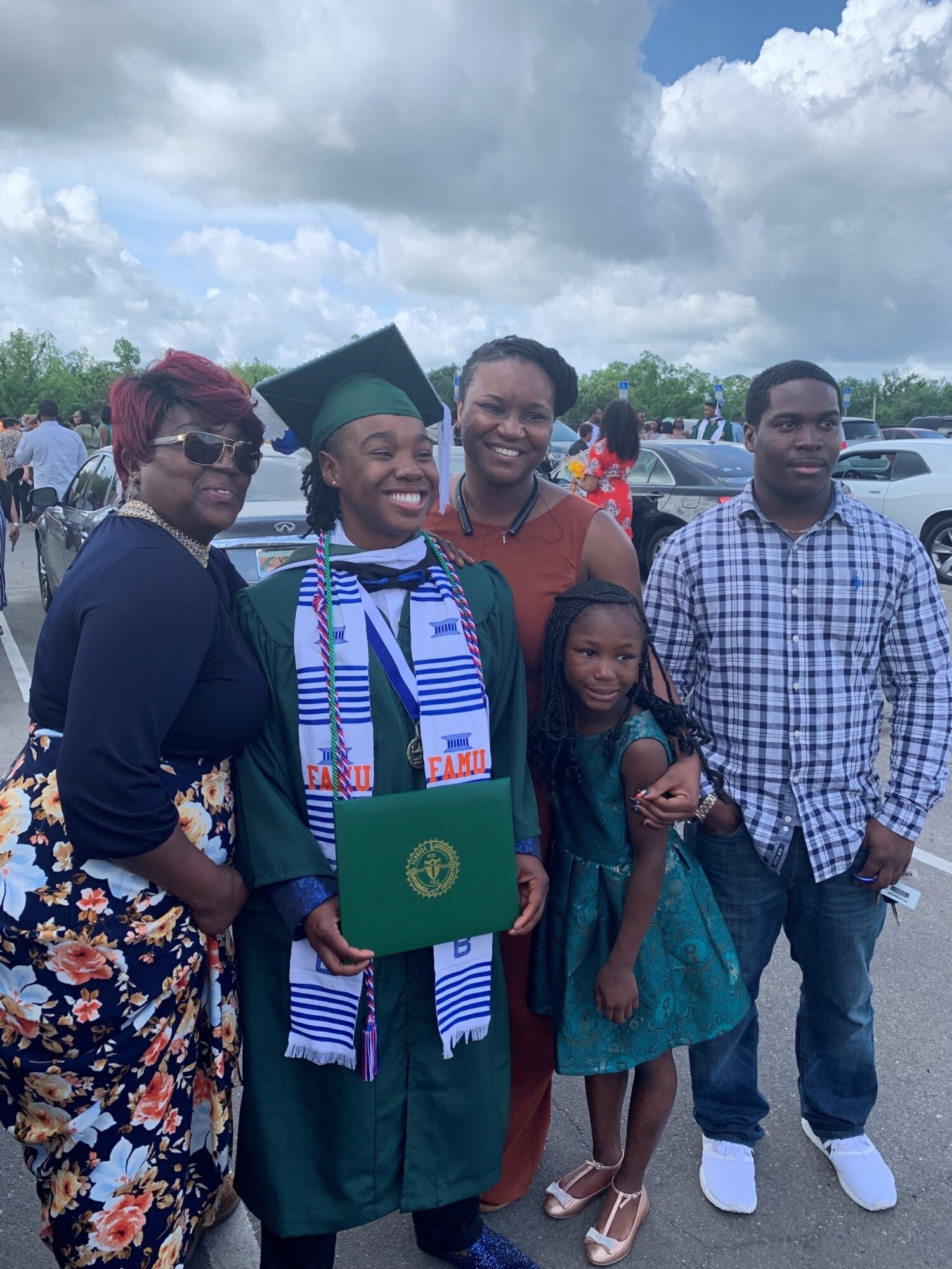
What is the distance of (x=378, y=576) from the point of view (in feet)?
6.22

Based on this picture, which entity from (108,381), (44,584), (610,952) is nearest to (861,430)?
(44,584)

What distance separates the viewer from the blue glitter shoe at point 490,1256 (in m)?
2.16

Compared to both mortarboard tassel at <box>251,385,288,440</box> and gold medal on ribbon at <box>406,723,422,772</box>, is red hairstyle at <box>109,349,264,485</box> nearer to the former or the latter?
mortarboard tassel at <box>251,385,288,440</box>

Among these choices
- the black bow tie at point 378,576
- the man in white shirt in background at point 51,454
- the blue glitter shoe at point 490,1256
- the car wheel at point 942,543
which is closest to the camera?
the black bow tie at point 378,576

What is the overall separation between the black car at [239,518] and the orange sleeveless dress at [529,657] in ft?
3.79

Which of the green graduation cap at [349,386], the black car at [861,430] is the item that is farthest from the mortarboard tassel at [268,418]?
the black car at [861,430]

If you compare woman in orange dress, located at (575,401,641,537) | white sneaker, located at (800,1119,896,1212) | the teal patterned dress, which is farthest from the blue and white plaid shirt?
woman in orange dress, located at (575,401,641,537)

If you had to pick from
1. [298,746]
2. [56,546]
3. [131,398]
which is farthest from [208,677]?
[56,546]

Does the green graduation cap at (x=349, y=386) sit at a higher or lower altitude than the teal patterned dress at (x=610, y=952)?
higher

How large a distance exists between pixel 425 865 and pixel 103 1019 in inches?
25.2

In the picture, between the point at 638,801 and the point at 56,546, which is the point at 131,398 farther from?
the point at 56,546

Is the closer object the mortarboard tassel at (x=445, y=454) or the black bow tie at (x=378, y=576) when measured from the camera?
the black bow tie at (x=378, y=576)

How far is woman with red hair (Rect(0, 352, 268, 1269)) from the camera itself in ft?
5.01

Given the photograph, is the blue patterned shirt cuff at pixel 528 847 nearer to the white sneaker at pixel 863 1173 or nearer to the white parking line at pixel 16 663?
the white sneaker at pixel 863 1173
